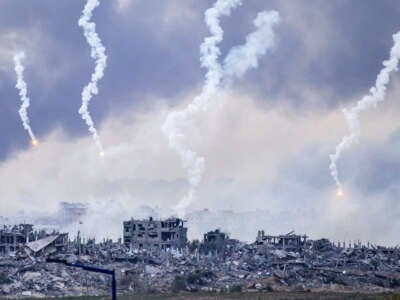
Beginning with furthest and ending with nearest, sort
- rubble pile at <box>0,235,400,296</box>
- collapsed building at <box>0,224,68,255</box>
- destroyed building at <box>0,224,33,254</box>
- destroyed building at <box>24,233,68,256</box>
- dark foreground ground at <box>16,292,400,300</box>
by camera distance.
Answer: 1. destroyed building at <box>0,224,33,254</box>
2. collapsed building at <box>0,224,68,255</box>
3. destroyed building at <box>24,233,68,256</box>
4. rubble pile at <box>0,235,400,296</box>
5. dark foreground ground at <box>16,292,400,300</box>

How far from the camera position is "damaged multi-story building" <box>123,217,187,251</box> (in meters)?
102

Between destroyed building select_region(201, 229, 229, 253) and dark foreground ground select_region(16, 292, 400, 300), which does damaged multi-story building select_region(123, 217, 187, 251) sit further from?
dark foreground ground select_region(16, 292, 400, 300)

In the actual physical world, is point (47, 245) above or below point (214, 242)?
below

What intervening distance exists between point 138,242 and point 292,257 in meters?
23.1

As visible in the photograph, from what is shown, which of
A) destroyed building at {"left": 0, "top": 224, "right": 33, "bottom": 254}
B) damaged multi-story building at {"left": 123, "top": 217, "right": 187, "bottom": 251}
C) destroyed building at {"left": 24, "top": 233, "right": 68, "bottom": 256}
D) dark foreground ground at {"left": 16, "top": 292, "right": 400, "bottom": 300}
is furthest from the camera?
damaged multi-story building at {"left": 123, "top": 217, "right": 187, "bottom": 251}

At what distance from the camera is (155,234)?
10294 cm

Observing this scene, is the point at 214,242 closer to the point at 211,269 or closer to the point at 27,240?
the point at 211,269

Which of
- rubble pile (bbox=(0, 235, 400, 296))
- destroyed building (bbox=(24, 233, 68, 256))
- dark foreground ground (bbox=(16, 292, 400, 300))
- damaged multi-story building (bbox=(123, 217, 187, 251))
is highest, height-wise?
damaged multi-story building (bbox=(123, 217, 187, 251))

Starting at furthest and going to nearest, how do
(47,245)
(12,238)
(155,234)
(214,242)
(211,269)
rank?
(214,242) → (155,234) → (12,238) → (47,245) → (211,269)

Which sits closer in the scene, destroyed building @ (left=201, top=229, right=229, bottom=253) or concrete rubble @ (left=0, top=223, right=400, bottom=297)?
concrete rubble @ (left=0, top=223, right=400, bottom=297)

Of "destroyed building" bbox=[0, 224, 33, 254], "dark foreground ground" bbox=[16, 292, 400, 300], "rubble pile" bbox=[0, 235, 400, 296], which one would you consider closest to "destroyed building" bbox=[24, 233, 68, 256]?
"rubble pile" bbox=[0, 235, 400, 296]

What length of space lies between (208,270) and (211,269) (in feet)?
6.28

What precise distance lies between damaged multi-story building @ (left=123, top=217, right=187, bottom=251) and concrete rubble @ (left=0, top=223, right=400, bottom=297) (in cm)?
170

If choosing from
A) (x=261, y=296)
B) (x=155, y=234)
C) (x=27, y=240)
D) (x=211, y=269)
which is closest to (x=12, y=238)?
(x=27, y=240)
